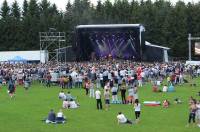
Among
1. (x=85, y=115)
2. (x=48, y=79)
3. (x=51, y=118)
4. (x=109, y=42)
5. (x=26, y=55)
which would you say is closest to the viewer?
(x=51, y=118)

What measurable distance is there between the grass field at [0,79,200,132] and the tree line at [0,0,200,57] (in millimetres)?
51167

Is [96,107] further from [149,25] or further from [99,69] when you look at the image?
[149,25]

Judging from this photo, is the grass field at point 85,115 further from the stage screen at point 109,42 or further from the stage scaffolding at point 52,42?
the stage scaffolding at point 52,42

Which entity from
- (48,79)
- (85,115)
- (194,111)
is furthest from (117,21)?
(194,111)

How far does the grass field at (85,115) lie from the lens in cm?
2628

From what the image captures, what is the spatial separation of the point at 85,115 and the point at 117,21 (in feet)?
223

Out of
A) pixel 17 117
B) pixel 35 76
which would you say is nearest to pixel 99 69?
pixel 35 76

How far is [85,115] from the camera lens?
100 ft

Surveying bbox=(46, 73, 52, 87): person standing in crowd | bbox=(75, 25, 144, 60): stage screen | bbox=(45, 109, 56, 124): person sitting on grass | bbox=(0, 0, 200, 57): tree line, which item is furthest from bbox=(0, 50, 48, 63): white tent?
bbox=(45, 109, 56, 124): person sitting on grass

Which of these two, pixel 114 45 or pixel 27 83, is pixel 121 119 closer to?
pixel 27 83

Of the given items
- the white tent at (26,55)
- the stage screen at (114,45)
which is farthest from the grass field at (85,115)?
the white tent at (26,55)

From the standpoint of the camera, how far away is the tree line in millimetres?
92438

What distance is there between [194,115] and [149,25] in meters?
68.3

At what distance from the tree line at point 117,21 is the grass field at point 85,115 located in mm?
51167
